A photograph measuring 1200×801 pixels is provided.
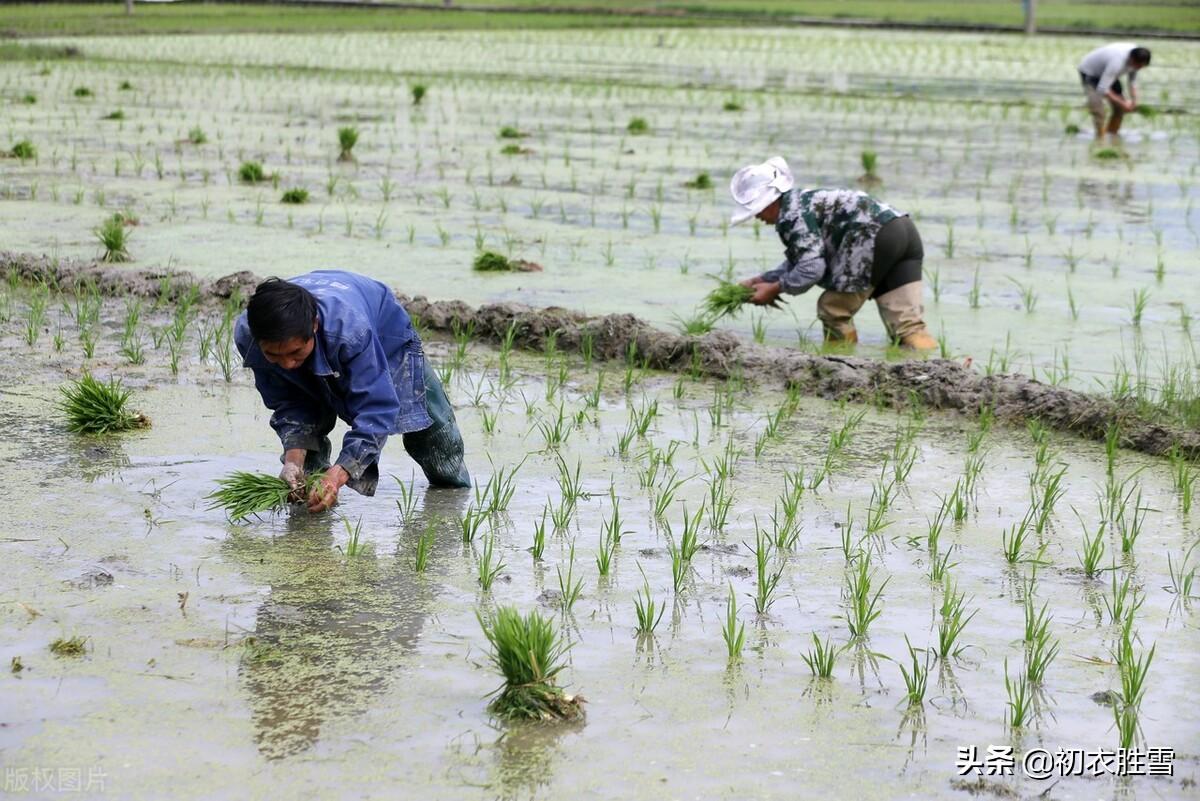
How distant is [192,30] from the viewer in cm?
2869

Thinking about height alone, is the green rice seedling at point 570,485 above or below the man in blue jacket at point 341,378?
below

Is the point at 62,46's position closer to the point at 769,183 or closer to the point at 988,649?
the point at 769,183

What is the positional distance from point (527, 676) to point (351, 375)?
3.71 feet

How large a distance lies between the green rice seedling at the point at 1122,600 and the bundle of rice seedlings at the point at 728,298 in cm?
257

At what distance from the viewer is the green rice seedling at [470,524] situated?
3877 mm

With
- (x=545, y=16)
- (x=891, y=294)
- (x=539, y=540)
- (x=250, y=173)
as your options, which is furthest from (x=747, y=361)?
(x=545, y=16)

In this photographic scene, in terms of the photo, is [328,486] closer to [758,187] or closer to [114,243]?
[758,187]

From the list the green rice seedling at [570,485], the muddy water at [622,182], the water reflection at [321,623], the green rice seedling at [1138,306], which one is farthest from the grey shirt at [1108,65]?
the water reflection at [321,623]

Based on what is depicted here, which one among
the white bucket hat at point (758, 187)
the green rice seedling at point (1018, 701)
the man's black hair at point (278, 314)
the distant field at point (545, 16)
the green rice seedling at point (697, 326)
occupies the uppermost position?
the distant field at point (545, 16)

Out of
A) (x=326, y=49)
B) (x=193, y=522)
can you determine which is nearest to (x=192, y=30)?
(x=326, y=49)

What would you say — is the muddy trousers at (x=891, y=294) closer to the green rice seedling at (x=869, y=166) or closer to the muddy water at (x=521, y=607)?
the muddy water at (x=521, y=607)

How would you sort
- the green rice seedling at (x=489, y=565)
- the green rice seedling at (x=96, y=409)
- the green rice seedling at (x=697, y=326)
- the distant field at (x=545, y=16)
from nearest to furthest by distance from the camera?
the green rice seedling at (x=489, y=565)
the green rice seedling at (x=96, y=409)
the green rice seedling at (x=697, y=326)
the distant field at (x=545, y=16)

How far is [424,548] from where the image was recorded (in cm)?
367

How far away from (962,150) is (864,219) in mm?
7463
